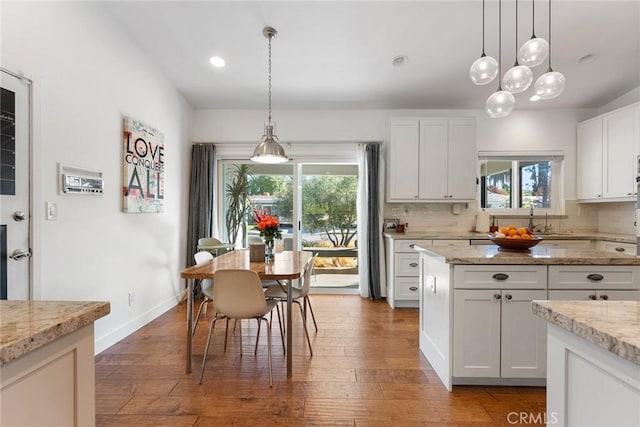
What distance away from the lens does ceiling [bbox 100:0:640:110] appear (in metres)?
2.71

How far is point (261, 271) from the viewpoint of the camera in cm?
216

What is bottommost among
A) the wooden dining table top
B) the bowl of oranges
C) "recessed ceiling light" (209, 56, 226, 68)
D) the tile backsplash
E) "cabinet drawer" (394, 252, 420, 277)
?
"cabinet drawer" (394, 252, 420, 277)

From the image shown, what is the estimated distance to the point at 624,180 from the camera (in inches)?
139

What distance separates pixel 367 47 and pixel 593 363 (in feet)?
10.5

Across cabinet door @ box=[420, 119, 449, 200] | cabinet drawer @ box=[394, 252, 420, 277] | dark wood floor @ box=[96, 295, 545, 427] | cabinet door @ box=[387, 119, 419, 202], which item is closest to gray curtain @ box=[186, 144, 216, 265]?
dark wood floor @ box=[96, 295, 545, 427]

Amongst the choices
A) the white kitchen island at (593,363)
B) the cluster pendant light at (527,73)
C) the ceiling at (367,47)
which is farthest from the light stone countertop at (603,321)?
the ceiling at (367,47)

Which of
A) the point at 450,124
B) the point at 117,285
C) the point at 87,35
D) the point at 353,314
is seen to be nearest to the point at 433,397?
the point at 353,314

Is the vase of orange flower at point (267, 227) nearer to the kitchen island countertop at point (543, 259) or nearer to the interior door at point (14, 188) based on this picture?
the kitchen island countertop at point (543, 259)

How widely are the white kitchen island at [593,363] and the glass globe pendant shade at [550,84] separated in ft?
4.81

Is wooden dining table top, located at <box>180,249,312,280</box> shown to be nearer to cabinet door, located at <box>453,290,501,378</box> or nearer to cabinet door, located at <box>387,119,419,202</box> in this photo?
cabinet door, located at <box>453,290,501,378</box>

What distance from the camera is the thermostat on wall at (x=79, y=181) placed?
219cm

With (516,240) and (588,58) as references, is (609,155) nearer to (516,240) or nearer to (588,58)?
(588,58)

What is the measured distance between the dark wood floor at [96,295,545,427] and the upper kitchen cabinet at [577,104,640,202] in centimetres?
303

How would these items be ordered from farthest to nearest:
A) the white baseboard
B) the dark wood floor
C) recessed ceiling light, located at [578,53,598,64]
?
recessed ceiling light, located at [578,53,598,64] < the white baseboard < the dark wood floor
